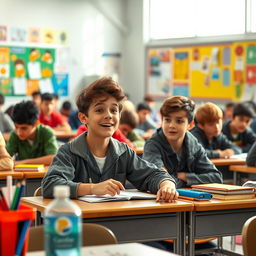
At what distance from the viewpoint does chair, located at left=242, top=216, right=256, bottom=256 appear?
2.18 metres

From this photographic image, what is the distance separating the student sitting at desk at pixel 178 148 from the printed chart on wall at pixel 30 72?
287 inches

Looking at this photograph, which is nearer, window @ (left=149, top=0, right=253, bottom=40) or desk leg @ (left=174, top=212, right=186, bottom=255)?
desk leg @ (left=174, top=212, right=186, bottom=255)

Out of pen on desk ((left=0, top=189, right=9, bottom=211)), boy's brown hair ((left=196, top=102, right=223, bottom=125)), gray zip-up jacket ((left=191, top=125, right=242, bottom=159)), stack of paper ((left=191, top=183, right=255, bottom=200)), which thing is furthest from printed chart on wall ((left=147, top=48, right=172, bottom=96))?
pen on desk ((left=0, top=189, right=9, bottom=211))

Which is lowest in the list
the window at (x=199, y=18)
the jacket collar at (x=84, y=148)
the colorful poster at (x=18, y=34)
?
the jacket collar at (x=84, y=148)

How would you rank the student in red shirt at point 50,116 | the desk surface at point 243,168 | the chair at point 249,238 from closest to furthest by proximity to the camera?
the chair at point 249,238 < the desk surface at point 243,168 < the student in red shirt at point 50,116

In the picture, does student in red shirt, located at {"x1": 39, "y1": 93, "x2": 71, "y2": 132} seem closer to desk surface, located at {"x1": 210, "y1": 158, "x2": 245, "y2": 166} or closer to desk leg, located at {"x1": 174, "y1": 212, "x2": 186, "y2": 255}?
desk surface, located at {"x1": 210, "y1": 158, "x2": 245, "y2": 166}

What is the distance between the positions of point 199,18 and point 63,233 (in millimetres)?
9900

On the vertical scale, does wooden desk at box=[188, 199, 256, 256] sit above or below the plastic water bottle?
below

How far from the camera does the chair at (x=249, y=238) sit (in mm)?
2182

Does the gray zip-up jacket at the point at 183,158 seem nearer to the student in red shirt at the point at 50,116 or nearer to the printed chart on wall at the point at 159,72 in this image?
the student in red shirt at the point at 50,116

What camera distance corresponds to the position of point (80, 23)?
39.0 feet

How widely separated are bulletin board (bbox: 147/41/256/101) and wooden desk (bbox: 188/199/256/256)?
7058 mm

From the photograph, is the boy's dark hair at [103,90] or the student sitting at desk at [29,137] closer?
the boy's dark hair at [103,90]

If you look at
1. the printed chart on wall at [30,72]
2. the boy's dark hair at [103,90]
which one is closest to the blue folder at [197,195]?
the boy's dark hair at [103,90]
